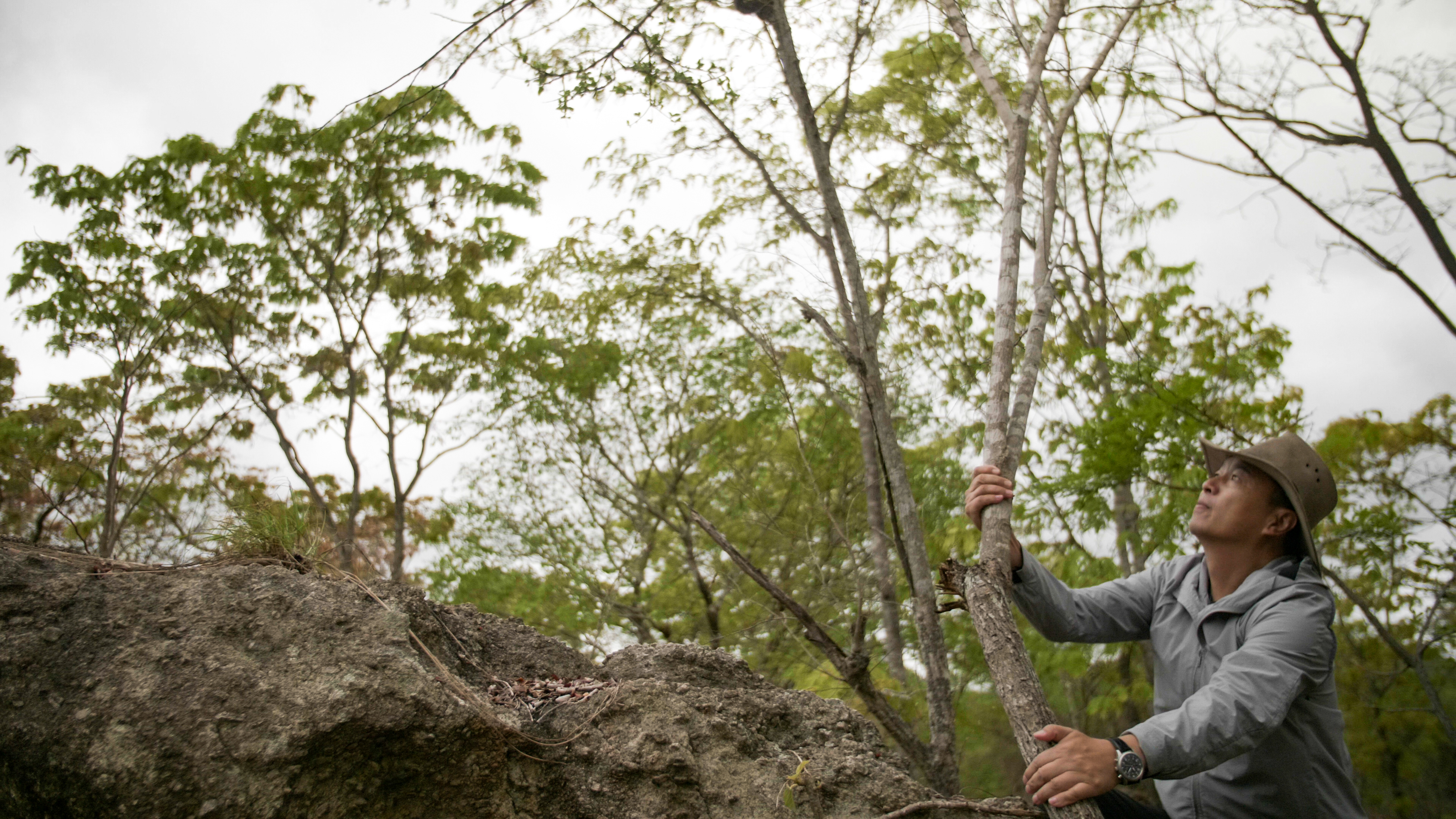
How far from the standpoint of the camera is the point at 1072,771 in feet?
6.42

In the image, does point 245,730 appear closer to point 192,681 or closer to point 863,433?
point 192,681

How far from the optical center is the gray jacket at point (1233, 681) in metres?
1.93

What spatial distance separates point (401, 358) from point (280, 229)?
2.49 meters

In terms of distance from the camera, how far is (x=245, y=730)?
1.95 metres

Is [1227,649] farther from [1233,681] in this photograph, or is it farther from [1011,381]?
[1011,381]

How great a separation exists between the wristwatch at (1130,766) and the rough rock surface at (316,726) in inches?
27.1

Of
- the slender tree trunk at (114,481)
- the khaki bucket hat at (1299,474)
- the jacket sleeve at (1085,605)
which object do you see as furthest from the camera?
the slender tree trunk at (114,481)

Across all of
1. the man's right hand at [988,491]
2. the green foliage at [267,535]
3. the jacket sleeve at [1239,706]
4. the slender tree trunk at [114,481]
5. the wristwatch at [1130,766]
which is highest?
the slender tree trunk at [114,481]

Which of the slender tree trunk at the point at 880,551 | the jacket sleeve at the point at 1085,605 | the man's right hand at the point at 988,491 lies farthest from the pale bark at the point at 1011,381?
the slender tree trunk at the point at 880,551

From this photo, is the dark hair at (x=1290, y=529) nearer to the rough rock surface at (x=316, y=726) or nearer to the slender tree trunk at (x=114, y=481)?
the rough rock surface at (x=316, y=726)

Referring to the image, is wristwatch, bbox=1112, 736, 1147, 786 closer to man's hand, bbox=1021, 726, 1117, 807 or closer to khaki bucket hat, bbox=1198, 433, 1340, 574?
man's hand, bbox=1021, 726, 1117, 807

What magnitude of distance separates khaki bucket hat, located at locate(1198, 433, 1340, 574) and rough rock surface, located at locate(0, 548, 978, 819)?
4.70 feet

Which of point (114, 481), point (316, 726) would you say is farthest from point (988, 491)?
point (114, 481)

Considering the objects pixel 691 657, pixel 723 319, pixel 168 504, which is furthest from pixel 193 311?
pixel 691 657
